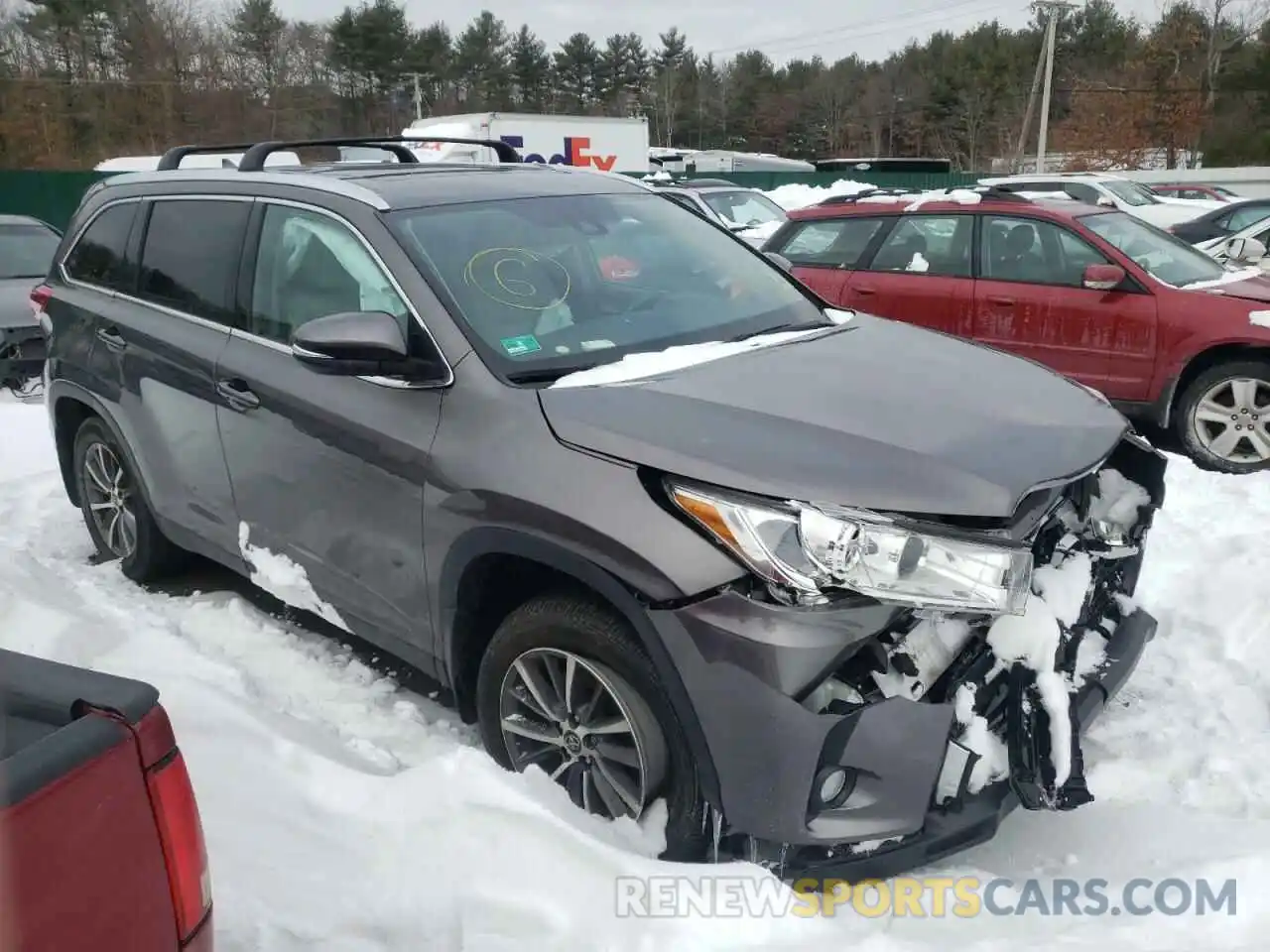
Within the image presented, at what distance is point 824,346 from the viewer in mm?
3197

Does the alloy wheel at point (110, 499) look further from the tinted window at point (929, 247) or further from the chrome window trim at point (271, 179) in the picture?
the tinted window at point (929, 247)

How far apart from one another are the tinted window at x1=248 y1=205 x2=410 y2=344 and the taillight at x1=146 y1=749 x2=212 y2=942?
1816 millimetres

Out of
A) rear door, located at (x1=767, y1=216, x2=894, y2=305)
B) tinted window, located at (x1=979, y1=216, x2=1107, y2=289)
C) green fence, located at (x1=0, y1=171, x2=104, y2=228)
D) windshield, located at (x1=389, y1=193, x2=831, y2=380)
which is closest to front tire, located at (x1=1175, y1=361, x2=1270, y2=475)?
tinted window, located at (x1=979, y1=216, x2=1107, y2=289)

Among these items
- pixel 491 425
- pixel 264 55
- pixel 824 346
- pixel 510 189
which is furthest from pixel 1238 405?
pixel 264 55

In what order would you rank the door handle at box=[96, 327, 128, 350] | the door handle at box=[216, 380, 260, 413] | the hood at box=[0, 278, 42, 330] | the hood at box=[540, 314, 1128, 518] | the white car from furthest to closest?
the white car, the hood at box=[0, 278, 42, 330], the door handle at box=[96, 327, 128, 350], the door handle at box=[216, 380, 260, 413], the hood at box=[540, 314, 1128, 518]

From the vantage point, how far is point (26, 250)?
404 inches

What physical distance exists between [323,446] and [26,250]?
8986 mm

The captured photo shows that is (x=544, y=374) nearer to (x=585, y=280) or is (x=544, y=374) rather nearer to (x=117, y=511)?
(x=585, y=280)

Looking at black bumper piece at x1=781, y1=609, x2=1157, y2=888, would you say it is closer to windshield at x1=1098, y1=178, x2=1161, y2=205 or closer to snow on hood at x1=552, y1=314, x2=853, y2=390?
snow on hood at x1=552, y1=314, x2=853, y2=390

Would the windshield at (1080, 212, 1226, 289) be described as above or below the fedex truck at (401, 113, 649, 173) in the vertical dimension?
below

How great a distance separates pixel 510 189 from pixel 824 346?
1246 millimetres

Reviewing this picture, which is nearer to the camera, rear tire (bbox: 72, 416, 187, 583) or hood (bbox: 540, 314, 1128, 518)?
hood (bbox: 540, 314, 1128, 518)

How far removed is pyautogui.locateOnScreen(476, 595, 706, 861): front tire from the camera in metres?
2.43

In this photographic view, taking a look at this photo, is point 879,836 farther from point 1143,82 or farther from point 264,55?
point 264,55
